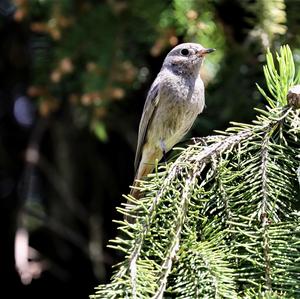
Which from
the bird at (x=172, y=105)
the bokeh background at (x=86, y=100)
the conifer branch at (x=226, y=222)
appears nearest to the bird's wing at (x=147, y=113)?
the bird at (x=172, y=105)

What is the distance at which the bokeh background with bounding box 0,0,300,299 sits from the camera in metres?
3.57

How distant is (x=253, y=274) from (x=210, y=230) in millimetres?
232

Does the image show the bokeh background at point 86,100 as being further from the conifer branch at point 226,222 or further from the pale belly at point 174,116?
the conifer branch at point 226,222

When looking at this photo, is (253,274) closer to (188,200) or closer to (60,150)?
(188,200)

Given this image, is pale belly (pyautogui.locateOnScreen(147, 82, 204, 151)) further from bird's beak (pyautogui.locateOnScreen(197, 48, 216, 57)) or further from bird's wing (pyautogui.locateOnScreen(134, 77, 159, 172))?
bird's beak (pyautogui.locateOnScreen(197, 48, 216, 57))

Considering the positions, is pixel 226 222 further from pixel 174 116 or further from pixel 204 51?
pixel 174 116

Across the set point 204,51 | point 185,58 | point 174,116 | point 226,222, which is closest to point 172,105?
point 174,116

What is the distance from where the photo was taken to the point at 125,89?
390 centimetres

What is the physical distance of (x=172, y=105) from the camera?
3.78m

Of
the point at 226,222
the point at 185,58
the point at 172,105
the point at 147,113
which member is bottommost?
the point at 147,113

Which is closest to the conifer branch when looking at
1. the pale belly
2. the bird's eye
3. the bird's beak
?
the bird's beak

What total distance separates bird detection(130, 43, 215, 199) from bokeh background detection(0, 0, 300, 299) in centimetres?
11

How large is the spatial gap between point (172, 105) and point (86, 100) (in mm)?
525

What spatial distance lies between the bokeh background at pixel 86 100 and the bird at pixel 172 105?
0.11 metres
